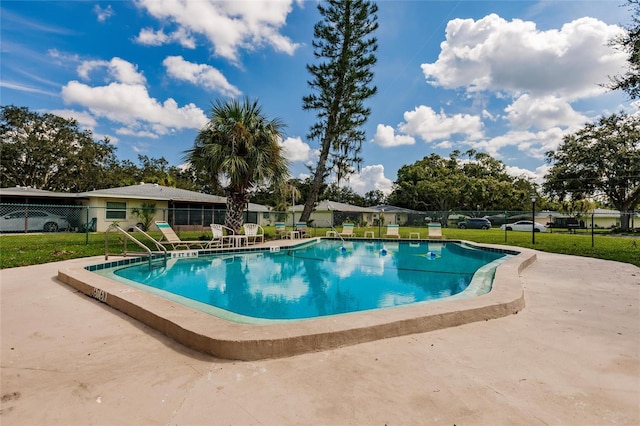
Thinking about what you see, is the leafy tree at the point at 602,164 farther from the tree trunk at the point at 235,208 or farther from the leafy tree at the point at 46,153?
the leafy tree at the point at 46,153

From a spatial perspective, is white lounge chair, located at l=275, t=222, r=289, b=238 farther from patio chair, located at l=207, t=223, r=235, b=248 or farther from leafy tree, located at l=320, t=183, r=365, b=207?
leafy tree, located at l=320, t=183, r=365, b=207

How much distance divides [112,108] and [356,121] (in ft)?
64.7

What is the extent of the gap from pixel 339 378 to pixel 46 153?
118 feet

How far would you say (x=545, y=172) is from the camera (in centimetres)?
3397

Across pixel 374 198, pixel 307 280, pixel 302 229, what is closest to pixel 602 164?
pixel 302 229

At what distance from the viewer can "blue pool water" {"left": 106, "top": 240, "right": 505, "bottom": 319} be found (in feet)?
18.2

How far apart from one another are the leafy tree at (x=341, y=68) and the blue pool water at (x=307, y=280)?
891cm

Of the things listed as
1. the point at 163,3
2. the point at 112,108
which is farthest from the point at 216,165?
the point at 112,108

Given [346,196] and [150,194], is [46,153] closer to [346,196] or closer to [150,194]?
[150,194]

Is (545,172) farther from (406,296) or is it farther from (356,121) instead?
(406,296)

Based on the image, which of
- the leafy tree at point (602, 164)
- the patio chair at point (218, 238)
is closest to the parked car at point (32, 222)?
the patio chair at point (218, 238)

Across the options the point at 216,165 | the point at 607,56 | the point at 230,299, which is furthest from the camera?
the point at 216,165

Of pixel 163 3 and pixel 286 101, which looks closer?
pixel 163 3

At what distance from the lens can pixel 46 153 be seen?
92.7 feet
